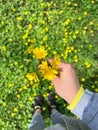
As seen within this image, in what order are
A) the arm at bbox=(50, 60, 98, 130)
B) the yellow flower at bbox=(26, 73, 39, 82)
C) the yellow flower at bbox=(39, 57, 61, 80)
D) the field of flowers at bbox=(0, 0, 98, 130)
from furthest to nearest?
the field of flowers at bbox=(0, 0, 98, 130) < the yellow flower at bbox=(26, 73, 39, 82) < the yellow flower at bbox=(39, 57, 61, 80) < the arm at bbox=(50, 60, 98, 130)

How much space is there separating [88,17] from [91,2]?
0.18 metres

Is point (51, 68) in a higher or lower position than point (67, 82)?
higher

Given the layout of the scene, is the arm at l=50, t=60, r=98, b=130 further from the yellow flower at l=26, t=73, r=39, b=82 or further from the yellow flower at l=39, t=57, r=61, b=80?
the yellow flower at l=26, t=73, r=39, b=82

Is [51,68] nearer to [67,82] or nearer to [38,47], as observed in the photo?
[67,82]

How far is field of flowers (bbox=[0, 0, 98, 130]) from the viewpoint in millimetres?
3885

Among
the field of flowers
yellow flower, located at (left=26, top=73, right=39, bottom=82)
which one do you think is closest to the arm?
yellow flower, located at (left=26, top=73, right=39, bottom=82)

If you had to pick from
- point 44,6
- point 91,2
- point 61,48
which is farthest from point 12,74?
point 91,2

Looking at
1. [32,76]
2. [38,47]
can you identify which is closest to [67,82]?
[32,76]

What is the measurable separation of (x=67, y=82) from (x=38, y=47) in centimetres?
111

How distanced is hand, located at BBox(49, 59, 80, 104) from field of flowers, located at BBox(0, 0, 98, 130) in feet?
2.77

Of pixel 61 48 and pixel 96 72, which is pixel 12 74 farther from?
pixel 96 72

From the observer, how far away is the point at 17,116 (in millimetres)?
3910

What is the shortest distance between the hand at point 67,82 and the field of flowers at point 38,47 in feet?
2.77

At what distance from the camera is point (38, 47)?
3.96 metres
